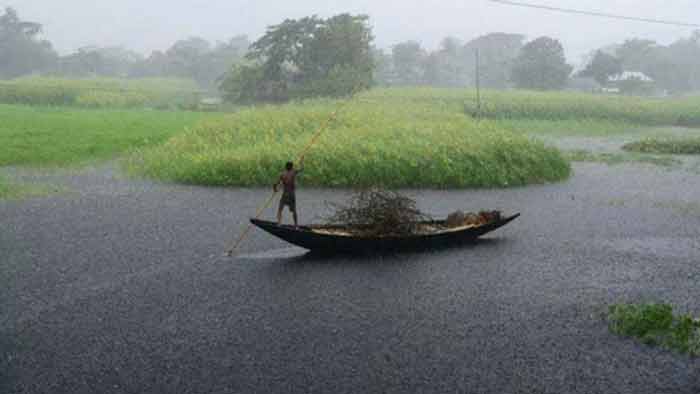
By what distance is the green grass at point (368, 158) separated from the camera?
1650 cm

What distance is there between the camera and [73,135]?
2333 cm

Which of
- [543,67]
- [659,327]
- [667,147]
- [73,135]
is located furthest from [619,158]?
[543,67]

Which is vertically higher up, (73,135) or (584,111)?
(584,111)

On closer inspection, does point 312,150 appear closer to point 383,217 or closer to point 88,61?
point 383,217

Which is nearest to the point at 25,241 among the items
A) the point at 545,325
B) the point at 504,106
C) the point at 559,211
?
the point at 545,325

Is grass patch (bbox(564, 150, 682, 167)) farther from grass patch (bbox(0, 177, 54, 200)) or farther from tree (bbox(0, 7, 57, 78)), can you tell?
tree (bbox(0, 7, 57, 78))

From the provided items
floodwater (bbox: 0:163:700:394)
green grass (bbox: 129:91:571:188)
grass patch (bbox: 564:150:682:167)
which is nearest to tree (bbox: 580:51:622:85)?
grass patch (bbox: 564:150:682:167)

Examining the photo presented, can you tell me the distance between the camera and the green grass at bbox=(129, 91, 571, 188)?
16500mm

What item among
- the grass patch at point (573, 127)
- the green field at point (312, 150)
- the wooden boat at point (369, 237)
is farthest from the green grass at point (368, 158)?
the grass patch at point (573, 127)

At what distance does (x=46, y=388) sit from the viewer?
5.81 meters

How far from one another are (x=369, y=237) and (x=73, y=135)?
16.9m

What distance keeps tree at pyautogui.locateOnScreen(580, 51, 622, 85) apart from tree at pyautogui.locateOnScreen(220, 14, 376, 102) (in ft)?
85.4

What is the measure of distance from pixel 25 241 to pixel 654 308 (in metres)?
8.89

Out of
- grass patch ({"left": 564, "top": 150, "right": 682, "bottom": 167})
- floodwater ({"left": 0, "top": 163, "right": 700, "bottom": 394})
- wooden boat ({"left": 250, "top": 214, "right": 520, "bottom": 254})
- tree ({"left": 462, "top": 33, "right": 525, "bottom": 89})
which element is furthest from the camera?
tree ({"left": 462, "top": 33, "right": 525, "bottom": 89})
